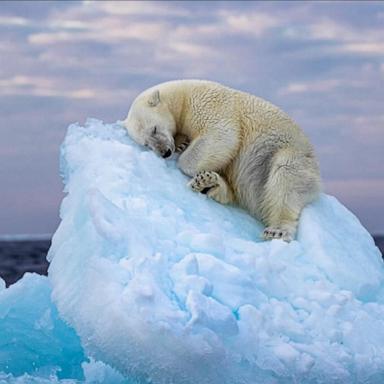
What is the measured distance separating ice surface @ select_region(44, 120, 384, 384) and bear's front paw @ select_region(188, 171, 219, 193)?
8cm

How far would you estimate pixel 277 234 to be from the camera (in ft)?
28.7

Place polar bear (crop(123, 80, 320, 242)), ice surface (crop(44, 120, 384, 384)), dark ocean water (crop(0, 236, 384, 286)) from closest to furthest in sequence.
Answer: ice surface (crop(44, 120, 384, 384)), polar bear (crop(123, 80, 320, 242)), dark ocean water (crop(0, 236, 384, 286))

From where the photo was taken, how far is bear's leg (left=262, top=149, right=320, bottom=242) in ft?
29.6

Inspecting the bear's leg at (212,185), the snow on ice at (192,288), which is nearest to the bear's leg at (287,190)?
the snow on ice at (192,288)

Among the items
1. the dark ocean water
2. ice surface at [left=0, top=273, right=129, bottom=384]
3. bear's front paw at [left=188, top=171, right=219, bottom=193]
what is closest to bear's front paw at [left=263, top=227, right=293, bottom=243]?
bear's front paw at [left=188, top=171, right=219, bottom=193]

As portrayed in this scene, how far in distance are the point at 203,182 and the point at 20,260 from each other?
22.2m

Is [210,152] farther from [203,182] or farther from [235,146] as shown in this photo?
[203,182]

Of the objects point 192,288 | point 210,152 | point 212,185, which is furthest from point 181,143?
point 192,288

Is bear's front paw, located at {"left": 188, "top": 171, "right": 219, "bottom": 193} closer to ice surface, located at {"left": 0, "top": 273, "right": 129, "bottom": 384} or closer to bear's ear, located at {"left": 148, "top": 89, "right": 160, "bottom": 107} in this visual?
bear's ear, located at {"left": 148, "top": 89, "right": 160, "bottom": 107}

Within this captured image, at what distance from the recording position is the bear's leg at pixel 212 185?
28.7 ft

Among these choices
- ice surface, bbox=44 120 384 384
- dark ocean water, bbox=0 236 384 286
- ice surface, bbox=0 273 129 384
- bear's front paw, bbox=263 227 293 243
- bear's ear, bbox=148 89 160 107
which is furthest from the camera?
dark ocean water, bbox=0 236 384 286

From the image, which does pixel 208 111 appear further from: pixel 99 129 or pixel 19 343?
pixel 19 343

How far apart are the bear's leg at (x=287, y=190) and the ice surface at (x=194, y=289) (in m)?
0.31

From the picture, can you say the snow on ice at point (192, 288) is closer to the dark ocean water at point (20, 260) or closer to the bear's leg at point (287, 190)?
the bear's leg at point (287, 190)
